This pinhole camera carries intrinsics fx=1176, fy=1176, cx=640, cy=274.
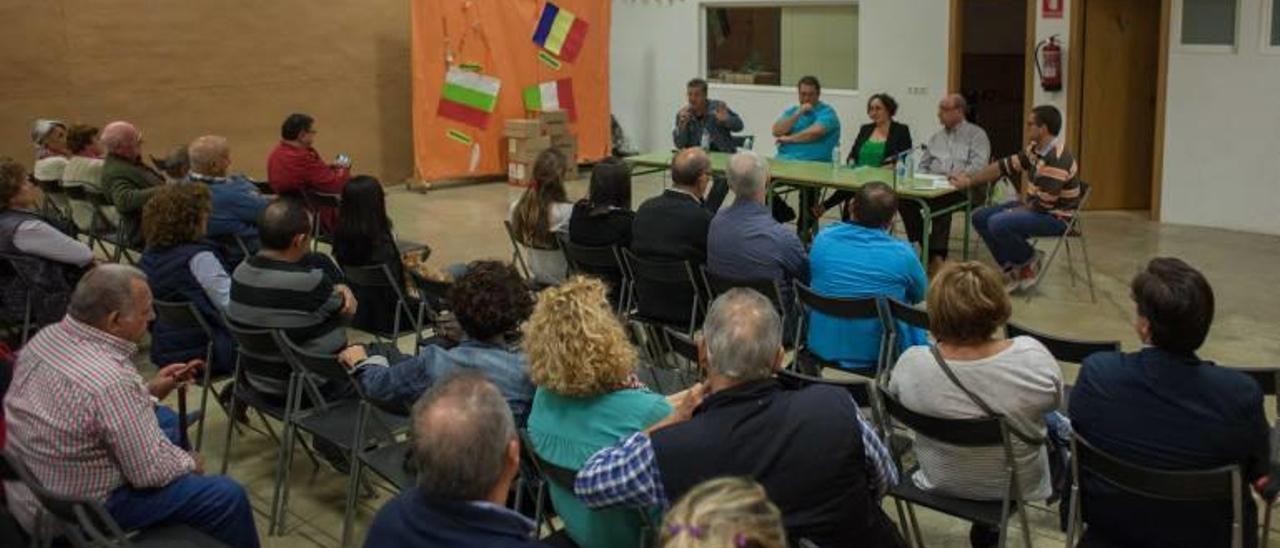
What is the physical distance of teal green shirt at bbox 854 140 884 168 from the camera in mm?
8250

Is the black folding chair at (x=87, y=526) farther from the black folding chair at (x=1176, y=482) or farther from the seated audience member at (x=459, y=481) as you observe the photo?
the black folding chair at (x=1176, y=482)

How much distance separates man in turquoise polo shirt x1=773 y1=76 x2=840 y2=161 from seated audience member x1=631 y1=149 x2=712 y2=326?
12.5ft

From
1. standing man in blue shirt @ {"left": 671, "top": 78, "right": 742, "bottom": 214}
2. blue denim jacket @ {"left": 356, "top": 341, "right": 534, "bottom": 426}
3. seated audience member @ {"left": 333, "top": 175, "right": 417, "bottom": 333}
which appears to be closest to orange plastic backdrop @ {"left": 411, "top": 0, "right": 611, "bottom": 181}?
standing man in blue shirt @ {"left": 671, "top": 78, "right": 742, "bottom": 214}

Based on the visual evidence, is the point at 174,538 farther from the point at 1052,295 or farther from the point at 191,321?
the point at 1052,295

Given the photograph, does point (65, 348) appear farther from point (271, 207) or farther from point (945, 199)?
point (945, 199)

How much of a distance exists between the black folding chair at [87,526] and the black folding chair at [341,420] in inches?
25.5

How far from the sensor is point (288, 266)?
4215 millimetres

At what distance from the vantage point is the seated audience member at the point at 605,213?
544cm

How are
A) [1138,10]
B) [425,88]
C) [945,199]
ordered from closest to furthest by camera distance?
[945,199], [1138,10], [425,88]

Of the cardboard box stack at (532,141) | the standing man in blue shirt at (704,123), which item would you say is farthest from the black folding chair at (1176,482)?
the cardboard box stack at (532,141)

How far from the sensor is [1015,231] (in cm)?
697

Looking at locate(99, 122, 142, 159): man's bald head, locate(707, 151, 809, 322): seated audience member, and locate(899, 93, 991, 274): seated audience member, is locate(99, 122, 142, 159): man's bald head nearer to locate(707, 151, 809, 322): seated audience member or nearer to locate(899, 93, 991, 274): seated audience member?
locate(707, 151, 809, 322): seated audience member

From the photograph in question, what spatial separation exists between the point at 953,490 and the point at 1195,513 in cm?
66

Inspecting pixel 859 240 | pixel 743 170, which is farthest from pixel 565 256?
pixel 859 240
